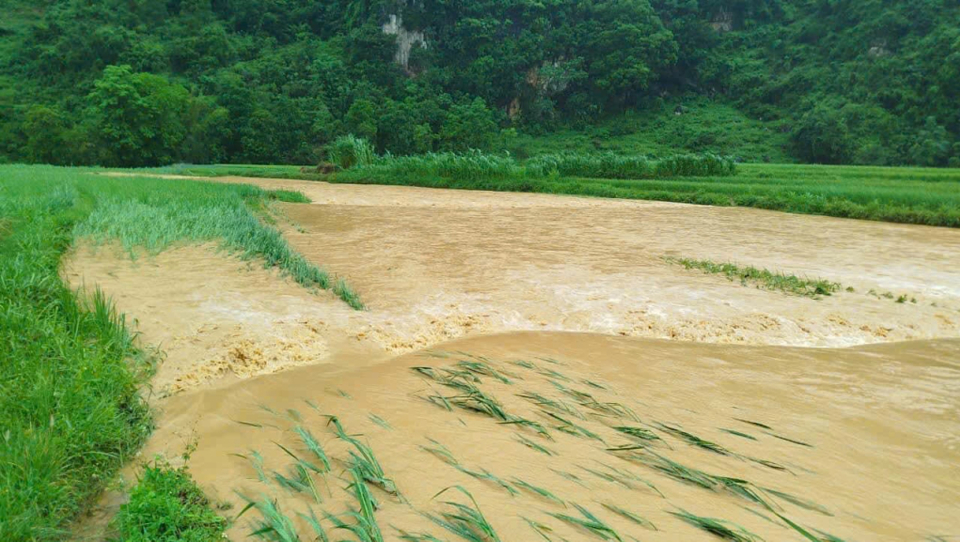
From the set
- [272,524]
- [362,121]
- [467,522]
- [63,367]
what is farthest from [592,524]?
[362,121]

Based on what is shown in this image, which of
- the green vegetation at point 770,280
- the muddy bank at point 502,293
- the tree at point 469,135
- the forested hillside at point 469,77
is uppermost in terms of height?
the forested hillside at point 469,77

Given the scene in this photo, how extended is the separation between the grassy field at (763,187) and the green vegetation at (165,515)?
43.9 ft

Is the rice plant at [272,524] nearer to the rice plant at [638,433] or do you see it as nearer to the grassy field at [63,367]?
the grassy field at [63,367]

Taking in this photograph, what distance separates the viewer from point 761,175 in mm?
20391

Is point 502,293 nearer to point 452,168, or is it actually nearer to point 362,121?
point 452,168

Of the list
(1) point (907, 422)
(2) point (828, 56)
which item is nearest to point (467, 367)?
(1) point (907, 422)

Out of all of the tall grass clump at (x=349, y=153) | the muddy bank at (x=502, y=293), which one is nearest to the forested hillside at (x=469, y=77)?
the tall grass clump at (x=349, y=153)

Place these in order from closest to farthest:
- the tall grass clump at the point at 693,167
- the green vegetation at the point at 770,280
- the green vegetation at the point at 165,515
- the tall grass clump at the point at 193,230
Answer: the green vegetation at the point at 165,515, the tall grass clump at the point at 193,230, the green vegetation at the point at 770,280, the tall grass clump at the point at 693,167

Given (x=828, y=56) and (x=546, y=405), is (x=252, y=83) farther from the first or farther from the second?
(x=546, y=405)

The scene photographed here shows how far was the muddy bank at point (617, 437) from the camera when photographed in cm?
233

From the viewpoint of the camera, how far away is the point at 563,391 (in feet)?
11.2

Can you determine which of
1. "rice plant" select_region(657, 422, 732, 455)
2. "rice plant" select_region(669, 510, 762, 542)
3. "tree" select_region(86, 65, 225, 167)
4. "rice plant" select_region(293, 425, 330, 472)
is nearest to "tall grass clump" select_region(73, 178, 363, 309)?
"rice plant" select_region(293, 425, 330, 472)

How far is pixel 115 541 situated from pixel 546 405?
6.49ft

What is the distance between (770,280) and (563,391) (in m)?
3.63
